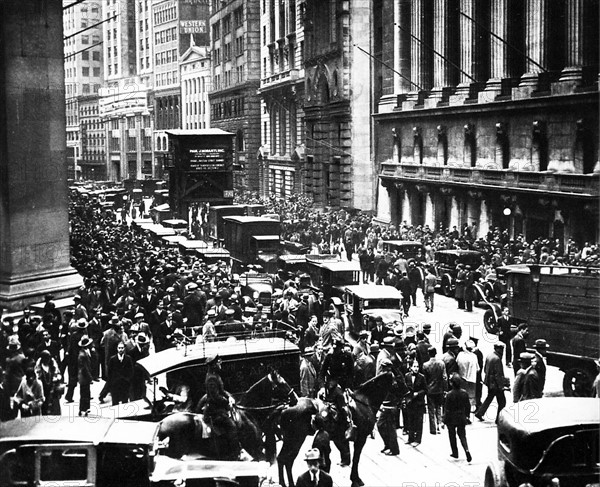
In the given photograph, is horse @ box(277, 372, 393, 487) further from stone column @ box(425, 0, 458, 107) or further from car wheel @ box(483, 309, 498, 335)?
stone column @ box(425, 0, 458, 107)

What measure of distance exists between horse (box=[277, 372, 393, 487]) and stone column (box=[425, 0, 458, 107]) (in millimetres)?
35532

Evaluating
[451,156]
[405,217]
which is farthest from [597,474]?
[405,217]

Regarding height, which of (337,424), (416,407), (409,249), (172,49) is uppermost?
(172,49)

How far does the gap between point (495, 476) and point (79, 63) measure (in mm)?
80045

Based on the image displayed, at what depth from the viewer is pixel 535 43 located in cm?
3759

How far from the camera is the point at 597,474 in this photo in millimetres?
10562

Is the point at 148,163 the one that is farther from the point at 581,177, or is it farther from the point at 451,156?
the point at 581,177

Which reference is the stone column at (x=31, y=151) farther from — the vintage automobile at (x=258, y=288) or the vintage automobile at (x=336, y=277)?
the vintage automobile at (x=336, y=277)

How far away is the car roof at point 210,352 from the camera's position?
14844mm

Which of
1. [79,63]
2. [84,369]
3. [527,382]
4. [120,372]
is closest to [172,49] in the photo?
[79,63]

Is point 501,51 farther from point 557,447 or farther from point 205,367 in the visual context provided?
point 557,447

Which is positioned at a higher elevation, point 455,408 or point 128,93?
point 128,93

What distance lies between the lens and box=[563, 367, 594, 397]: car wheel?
1764 centimetres

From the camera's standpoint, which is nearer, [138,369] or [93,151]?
[138,369]
